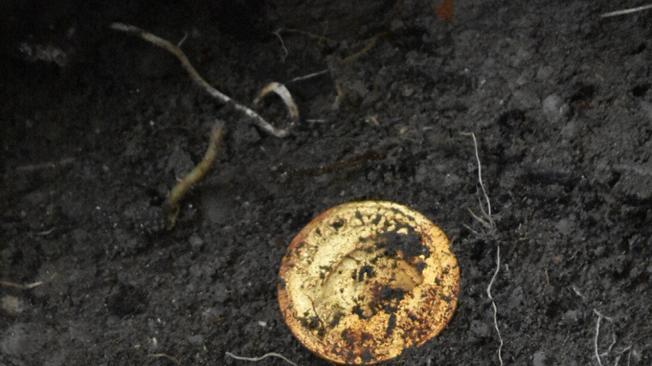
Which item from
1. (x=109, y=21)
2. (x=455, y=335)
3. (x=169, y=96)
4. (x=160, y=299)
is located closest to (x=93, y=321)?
(x=160, y=299)

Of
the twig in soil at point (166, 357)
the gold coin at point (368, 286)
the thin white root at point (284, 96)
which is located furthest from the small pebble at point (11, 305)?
the thin white root at point (284, 96)

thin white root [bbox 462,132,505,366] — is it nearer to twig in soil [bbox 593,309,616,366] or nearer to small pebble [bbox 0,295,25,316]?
twig in soil [bbox 593,309,616,366]

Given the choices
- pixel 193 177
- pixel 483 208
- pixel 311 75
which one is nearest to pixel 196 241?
pixel 193 177

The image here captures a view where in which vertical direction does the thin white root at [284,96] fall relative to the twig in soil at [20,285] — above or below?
above

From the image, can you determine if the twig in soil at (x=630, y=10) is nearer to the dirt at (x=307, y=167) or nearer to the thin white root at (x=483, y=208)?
the dirt at (x=307, y=167)

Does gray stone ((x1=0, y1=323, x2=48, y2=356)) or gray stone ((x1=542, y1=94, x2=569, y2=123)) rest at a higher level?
gray stone ((x1=542, y1=94, x2=569, y2=123))

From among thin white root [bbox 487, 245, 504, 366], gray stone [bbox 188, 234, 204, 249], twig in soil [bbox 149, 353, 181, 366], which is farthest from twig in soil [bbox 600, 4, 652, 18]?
twig in soil [bbox 149, 353, 181, 366]
